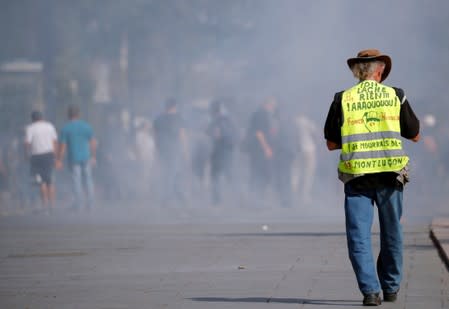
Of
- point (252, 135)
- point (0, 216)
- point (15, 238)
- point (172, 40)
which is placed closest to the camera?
point (15, 238)

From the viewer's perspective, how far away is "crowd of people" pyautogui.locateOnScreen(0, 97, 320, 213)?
2119cm

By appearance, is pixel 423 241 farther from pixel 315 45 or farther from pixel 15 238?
pixel 315 45

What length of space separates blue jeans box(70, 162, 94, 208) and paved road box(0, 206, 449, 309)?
5.19 metres

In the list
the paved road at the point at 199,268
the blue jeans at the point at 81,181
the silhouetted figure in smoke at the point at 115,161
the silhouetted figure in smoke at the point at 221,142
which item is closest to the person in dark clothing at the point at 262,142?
the silhouetted figure in smoke at the point at 221,142

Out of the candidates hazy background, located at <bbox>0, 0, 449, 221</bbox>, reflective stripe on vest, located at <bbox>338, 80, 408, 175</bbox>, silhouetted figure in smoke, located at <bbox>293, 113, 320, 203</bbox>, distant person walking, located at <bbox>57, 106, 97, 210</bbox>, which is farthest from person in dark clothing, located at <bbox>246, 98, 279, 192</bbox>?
reflective stripe on vest, located at <bbox>338, 80, 408, 175</bbox>

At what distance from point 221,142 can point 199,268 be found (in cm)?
1267

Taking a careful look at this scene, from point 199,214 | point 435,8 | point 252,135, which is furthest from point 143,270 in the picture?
point 435,8

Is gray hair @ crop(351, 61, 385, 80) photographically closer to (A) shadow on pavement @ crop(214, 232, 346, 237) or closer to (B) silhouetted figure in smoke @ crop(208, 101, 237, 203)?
(A) shadow on pavement @ crop(214, 232, 346, 237)

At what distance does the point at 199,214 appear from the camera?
19172 millimetres

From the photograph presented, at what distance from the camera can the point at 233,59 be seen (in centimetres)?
3388

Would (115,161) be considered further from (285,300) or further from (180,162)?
(285,300)

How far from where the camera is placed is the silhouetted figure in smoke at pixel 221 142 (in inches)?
904

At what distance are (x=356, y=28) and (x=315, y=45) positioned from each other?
1.25m

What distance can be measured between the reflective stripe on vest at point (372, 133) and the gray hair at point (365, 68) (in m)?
0.11
